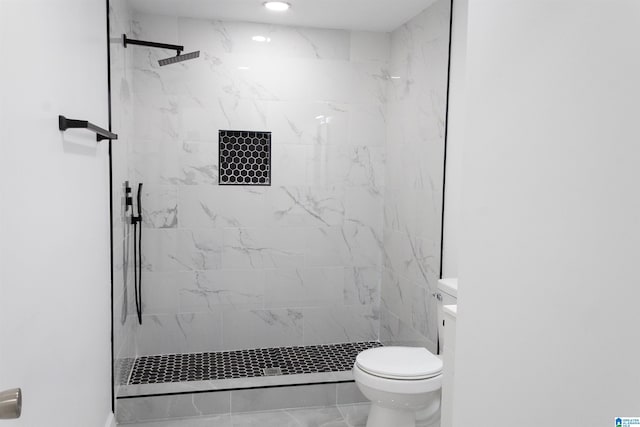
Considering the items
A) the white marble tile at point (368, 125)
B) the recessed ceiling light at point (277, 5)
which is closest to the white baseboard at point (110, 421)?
the white marble tile at point (368, 125)

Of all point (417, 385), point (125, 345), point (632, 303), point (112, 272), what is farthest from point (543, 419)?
point (125, 345)

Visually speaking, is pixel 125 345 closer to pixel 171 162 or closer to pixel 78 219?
pixel 171 162

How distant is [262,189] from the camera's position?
3.79m

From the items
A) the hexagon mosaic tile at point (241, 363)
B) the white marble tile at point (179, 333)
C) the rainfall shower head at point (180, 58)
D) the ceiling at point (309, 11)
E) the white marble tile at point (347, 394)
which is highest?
the ceiling at point (309, 11)

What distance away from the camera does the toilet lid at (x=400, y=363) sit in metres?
2.52

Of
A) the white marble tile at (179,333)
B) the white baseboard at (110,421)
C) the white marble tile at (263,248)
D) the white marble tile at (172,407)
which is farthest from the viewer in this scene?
the white marble tile at (263,248)

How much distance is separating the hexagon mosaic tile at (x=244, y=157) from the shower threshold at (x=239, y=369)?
124 centimetres

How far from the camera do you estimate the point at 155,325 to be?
3.67m

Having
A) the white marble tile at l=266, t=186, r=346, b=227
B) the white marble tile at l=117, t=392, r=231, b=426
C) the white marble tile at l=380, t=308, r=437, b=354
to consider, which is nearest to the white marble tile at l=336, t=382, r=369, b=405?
the white marble tile at l=380, t=308, r=437, b=354

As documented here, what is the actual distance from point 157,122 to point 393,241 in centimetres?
187

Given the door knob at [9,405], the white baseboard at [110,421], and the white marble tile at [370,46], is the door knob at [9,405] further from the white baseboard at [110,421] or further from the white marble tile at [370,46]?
the white marble tile at [370,46]

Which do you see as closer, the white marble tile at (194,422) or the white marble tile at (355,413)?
the white marble tile at (194,422)

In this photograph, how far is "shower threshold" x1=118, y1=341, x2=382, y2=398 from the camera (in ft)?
10.3

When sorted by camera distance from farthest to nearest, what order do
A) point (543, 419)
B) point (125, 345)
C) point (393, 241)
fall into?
1. point (393, 241)
2. point (125, 345)
3. point (543, 419)
